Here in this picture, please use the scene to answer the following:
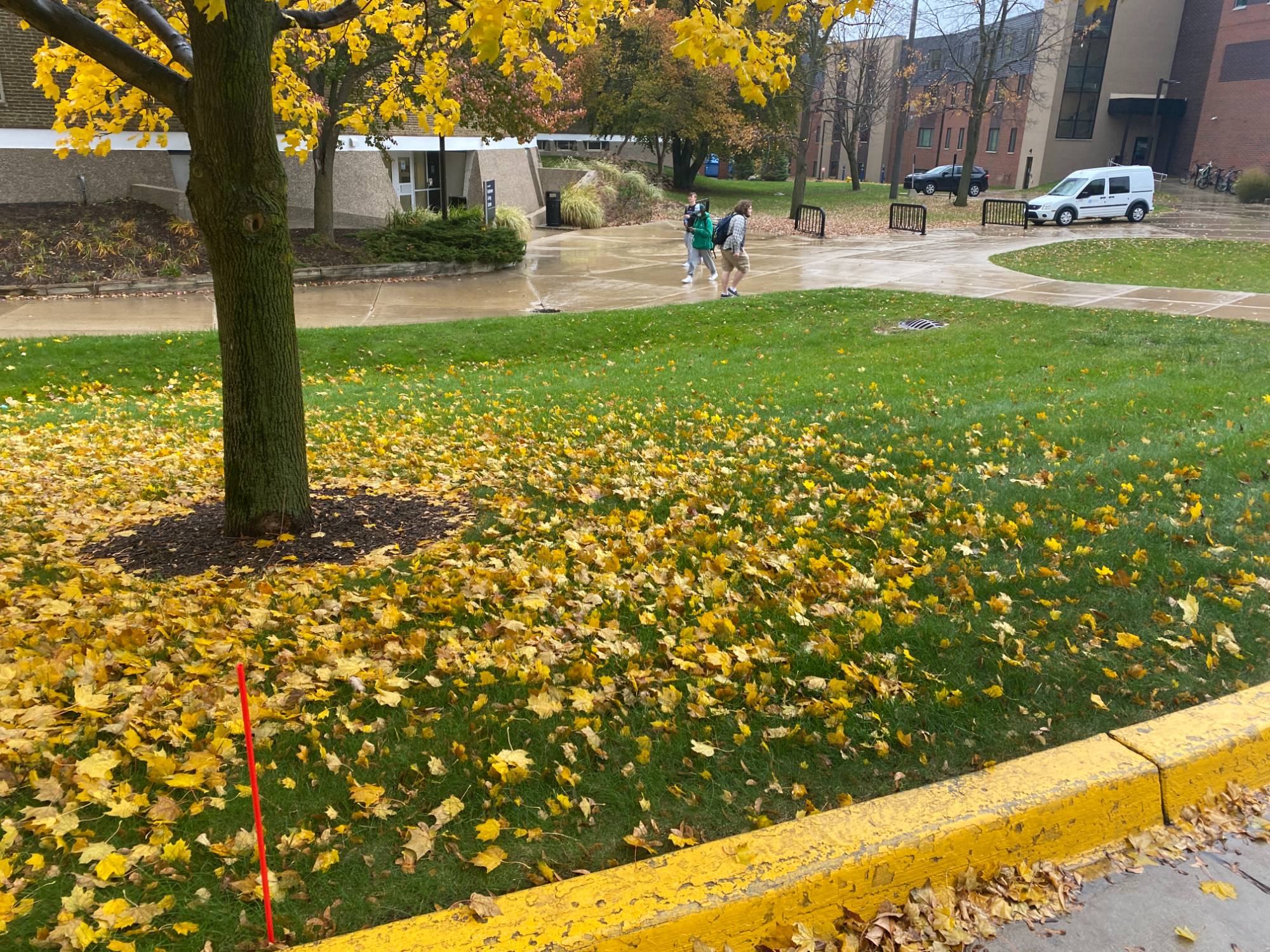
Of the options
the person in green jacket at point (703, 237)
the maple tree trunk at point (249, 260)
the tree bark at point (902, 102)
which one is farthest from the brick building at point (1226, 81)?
the maple tree trunk at point (249, 260)

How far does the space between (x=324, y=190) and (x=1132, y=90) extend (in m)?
48.1

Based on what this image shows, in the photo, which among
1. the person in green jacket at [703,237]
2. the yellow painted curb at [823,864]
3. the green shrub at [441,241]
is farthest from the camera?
the green shrub at [441,241]

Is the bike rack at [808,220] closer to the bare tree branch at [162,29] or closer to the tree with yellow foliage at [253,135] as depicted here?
the tree with yellow foliage at [253,135]

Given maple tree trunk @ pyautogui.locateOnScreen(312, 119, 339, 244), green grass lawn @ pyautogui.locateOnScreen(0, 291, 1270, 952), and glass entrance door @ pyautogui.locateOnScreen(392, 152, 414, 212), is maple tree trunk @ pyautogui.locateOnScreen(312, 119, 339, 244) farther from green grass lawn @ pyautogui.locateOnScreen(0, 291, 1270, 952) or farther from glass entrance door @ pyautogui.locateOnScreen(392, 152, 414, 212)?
green grass lawn @ pyautogui.locateOnScreen(0, 291, 1270, 952)

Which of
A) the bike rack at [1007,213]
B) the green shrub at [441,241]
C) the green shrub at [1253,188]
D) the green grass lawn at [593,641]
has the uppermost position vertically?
the green shrub at [1253,188]

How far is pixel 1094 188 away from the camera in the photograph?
3061 cm

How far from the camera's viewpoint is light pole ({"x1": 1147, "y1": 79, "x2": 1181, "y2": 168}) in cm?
4798

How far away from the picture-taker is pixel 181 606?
4.14 metres

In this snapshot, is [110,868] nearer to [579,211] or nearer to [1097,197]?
[579,211]

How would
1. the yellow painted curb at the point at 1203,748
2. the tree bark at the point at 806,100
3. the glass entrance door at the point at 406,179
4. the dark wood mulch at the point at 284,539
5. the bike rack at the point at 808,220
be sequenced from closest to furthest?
the yellow painted curb at the point at 1203,748
the dark wood mulch at the point at 284,539
the glass entrance door at the point at 406,179
the bike rack at the point at 808,220
the tree bark at the point at 806,100

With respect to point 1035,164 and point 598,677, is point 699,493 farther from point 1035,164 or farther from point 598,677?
point 1035,164

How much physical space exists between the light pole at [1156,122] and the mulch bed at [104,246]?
46061mm

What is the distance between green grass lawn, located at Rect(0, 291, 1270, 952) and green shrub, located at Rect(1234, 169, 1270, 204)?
41.2 metres

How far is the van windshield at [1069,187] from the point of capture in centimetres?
3042
